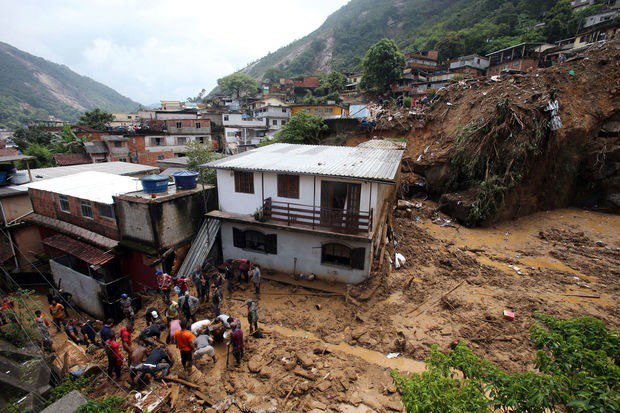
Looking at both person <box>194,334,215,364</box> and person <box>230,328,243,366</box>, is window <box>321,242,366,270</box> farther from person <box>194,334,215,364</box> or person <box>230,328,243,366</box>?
person <box>194,334,215,364</box>

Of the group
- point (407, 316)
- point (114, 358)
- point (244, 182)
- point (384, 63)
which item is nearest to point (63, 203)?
point (244, 182)

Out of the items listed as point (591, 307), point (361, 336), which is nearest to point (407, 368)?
point (361, 336)

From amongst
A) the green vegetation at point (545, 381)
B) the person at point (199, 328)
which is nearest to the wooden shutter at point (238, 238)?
the person at point (199, 328)

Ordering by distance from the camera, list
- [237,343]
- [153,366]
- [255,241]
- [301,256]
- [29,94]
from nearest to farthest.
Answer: [153,366] < [237,343] < [301,256] < [255,241] < [29,94]

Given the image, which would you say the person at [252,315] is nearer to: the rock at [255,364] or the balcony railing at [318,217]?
the rock at [255,364]

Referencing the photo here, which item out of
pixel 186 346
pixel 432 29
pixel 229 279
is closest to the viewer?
pixel 186 346

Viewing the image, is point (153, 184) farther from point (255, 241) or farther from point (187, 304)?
point (187, 304)

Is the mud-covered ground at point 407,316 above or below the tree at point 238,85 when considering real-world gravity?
below

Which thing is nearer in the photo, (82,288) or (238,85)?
(82,288)
